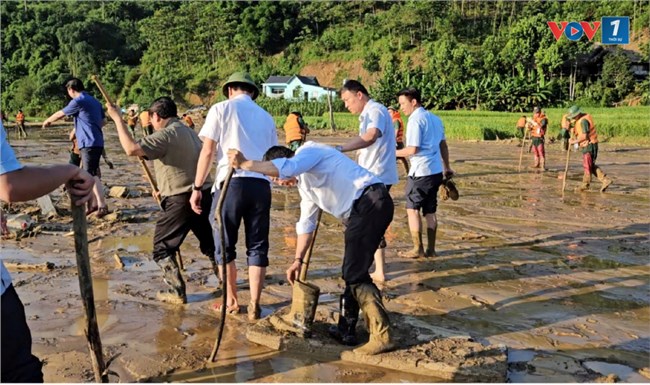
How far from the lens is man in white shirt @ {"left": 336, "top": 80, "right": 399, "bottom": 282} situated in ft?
17.5

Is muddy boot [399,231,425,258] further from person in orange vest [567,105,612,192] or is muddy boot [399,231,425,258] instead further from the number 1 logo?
the number 1 logo

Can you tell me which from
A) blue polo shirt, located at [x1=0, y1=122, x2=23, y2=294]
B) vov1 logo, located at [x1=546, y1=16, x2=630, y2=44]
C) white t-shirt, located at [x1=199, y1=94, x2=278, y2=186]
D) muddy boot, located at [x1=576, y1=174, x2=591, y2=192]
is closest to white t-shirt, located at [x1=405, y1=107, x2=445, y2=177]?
white t-shirt, located at [x1=199, y1=94, x2=278, y2=186]

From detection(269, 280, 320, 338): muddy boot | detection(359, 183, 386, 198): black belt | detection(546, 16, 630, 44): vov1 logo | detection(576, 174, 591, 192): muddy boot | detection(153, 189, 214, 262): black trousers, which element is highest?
detection(546, 16, 630, 44): vov1 logo

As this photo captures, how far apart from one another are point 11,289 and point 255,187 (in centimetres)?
232

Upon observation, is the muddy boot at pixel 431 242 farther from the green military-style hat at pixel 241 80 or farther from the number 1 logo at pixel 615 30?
the number 1 logo at pixel 615 30

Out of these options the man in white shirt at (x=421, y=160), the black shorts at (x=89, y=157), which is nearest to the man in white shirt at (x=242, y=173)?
the man in white shirt at (x=421, y=160)

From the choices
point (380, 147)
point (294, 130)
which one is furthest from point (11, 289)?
point (294, 130)

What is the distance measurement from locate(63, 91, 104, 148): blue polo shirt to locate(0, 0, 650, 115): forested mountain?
36993mm

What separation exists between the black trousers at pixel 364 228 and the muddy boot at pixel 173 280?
1854mm

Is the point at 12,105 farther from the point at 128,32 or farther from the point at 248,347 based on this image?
the point at 248,347

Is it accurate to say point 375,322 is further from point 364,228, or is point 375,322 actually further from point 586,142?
point 586,142

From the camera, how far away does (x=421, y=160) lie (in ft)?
21.5

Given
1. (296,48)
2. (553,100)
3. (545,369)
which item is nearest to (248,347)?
(545,369)

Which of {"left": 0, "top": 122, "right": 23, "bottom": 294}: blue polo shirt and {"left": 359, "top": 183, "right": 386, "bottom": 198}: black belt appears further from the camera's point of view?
{"left": 359, "top": 183, "right": 386, "bottom": 198}: black belt
